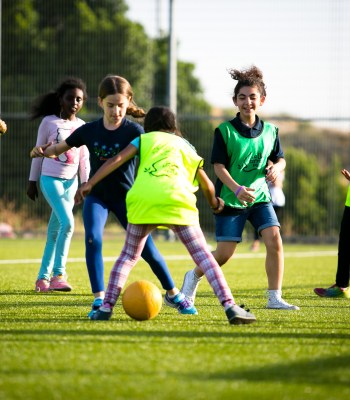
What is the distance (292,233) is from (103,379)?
20.0 m

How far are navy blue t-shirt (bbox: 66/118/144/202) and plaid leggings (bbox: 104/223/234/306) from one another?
0.65 metres

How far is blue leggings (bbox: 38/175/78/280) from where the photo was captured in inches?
339

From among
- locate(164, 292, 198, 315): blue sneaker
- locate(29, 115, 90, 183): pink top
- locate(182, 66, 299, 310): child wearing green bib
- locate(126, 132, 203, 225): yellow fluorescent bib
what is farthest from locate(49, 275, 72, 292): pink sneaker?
locate(126, 132, 203, 225): yellow fluorescent bib

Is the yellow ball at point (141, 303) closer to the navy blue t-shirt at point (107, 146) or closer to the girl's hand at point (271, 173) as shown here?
the navy blue t-shirt at point (107, 146)

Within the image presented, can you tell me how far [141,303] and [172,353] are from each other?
1.42 meters

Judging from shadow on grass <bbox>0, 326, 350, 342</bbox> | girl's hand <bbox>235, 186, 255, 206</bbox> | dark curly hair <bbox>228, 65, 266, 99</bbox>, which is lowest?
shadow on grass <bbox>0, 326, 350, 342</bbox>

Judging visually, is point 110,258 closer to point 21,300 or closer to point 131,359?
point 21,300

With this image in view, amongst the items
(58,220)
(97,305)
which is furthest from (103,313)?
(58,220)

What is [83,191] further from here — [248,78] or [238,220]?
[248,78]

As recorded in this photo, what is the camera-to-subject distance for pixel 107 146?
Answer: 6.57 meters

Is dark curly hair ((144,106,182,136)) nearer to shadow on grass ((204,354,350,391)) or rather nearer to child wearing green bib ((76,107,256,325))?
child wearing green bib ((76,107,256,325))

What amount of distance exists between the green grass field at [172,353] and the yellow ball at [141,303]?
10 centimetres

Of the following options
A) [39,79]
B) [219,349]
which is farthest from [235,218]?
[39,79]

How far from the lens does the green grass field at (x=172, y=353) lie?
150 inches
